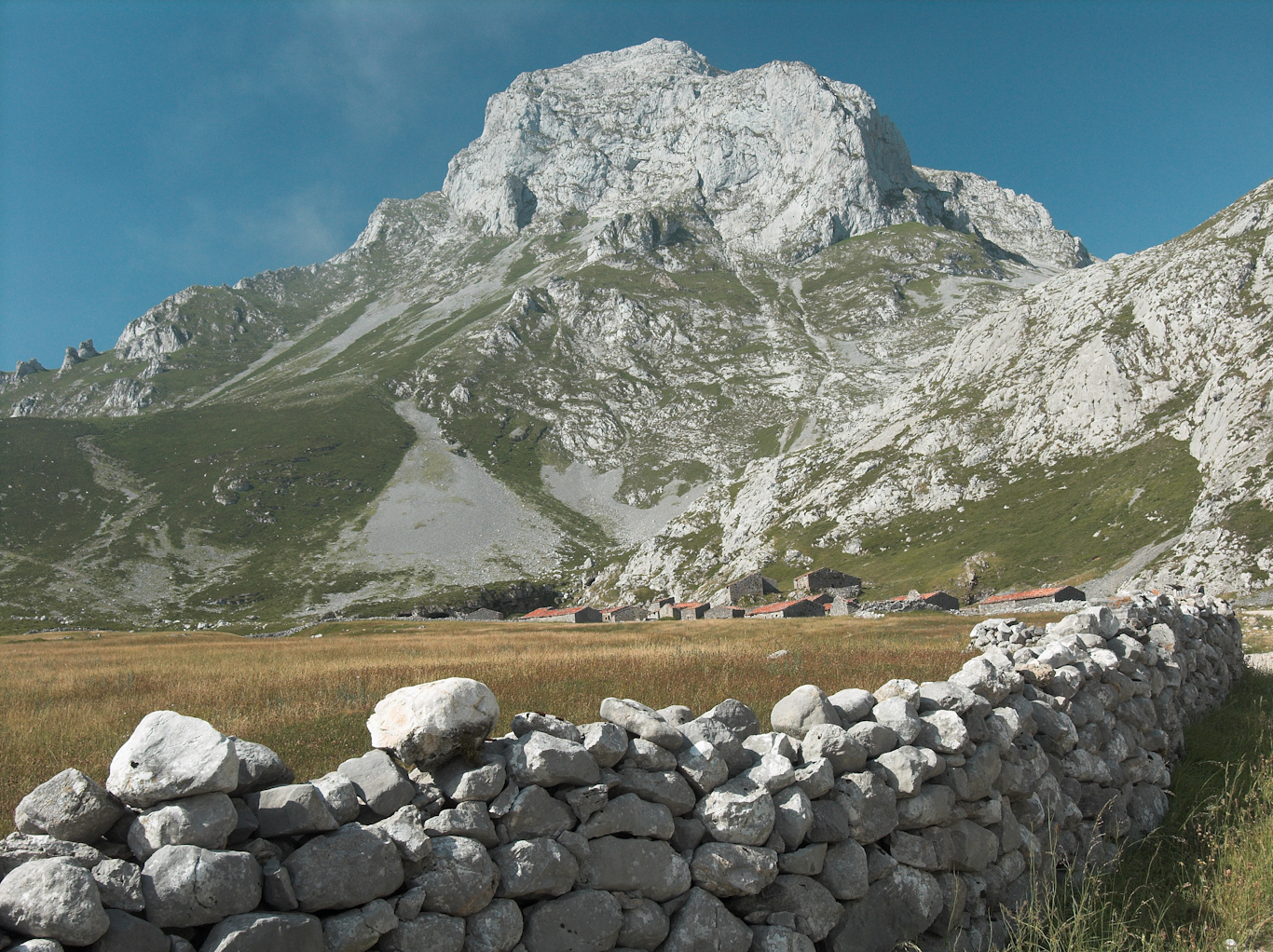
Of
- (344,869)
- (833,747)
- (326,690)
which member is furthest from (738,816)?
(326,690)

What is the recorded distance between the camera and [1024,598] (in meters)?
77.6

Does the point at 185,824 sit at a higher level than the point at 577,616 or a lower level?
higher

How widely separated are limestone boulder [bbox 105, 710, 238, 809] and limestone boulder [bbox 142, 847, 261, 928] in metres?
0.37

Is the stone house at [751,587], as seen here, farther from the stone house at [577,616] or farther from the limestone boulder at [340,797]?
the limestone boulder at [340,797]

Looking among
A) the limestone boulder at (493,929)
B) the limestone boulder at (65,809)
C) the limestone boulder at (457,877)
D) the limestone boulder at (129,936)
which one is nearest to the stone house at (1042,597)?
the limestone boulder at (493,929)

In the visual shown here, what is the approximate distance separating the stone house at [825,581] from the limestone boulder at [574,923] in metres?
106

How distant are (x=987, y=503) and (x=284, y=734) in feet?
427

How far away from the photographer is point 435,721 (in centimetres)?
562

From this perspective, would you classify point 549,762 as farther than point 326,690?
No

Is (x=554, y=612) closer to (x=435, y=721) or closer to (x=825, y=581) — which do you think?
(x=825, y=581)

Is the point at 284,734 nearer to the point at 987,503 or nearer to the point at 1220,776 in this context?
the point at 1220,776

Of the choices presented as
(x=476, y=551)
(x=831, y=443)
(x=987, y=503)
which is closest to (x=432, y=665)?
(x=987, y=503)

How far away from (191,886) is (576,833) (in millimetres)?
2859

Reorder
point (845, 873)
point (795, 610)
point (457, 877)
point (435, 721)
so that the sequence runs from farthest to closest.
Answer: point (795, 610) < point (845, 873) < point (435, 721) < point (457, 877)
